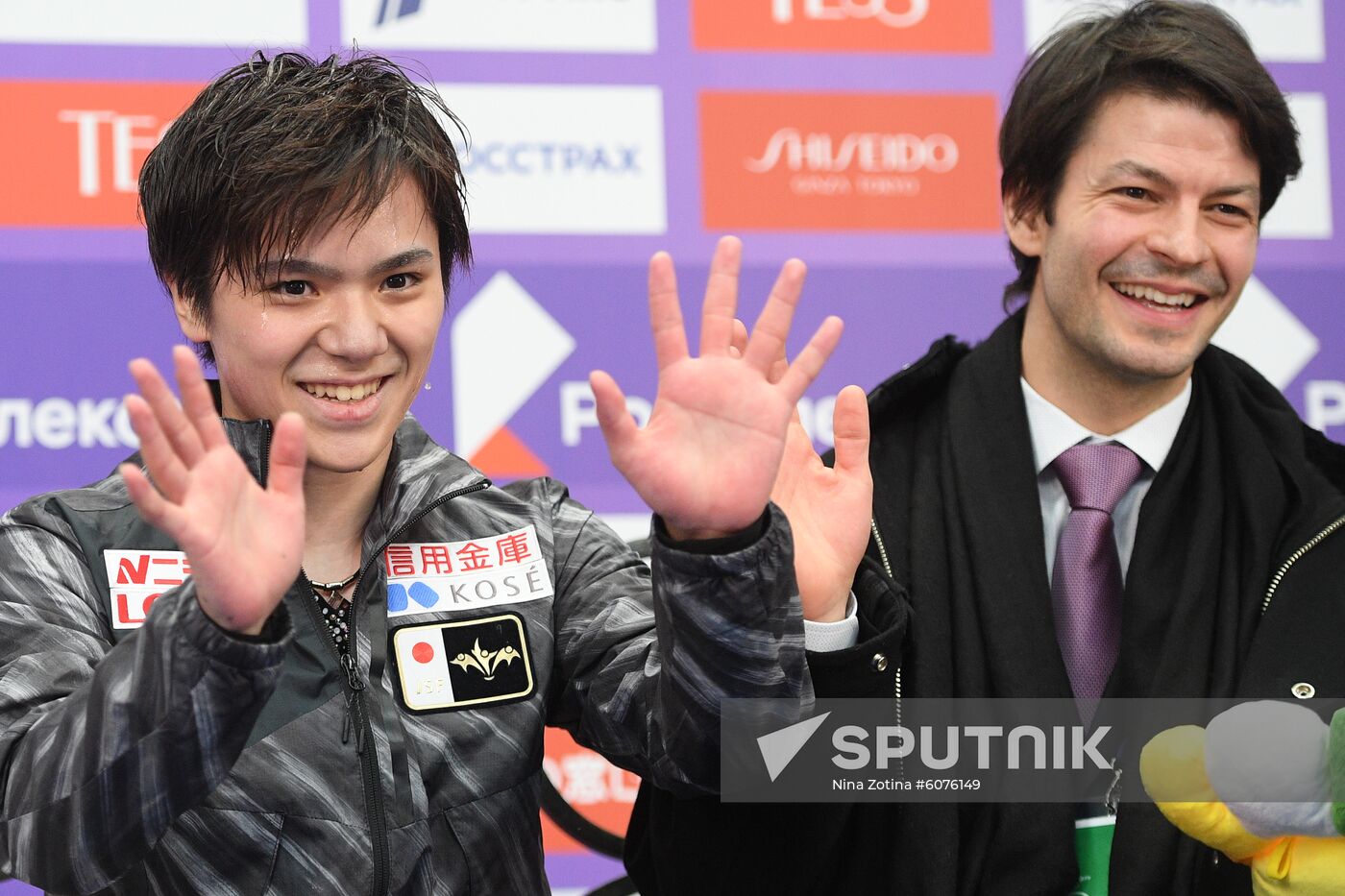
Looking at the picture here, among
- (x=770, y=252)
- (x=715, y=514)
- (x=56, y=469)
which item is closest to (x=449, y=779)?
(x=715, y=514)

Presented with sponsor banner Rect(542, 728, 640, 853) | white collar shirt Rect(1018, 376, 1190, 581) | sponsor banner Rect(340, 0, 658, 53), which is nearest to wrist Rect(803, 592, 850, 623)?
white collar shirt Rect(1018, 376, 1190, 581)

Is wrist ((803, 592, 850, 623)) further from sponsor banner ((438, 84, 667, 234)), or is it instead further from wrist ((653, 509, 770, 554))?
sponsor banner ((438, 84, 667, 234))

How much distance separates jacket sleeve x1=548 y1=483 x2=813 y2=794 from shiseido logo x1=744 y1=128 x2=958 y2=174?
0.90m

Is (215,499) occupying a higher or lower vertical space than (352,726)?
higher

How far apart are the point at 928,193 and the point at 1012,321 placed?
1.57 ft

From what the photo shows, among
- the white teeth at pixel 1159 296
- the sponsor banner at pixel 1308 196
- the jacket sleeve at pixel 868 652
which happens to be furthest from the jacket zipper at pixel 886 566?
the sponsor banner at pixel 1308 196

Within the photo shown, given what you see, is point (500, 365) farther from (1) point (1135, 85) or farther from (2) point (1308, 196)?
(2) point (1308, 196)

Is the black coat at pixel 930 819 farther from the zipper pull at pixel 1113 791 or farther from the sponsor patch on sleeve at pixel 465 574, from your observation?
the sponsor patch on sleeve at pixel 465 574

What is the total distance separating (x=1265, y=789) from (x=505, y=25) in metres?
1.45

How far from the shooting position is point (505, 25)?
2.26m

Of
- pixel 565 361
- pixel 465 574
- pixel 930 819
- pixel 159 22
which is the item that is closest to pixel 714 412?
pixel 465 574

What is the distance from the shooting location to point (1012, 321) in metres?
1.94

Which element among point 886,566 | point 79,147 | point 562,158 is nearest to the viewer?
point 886,566

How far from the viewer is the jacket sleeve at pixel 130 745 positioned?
1097 millimetres
